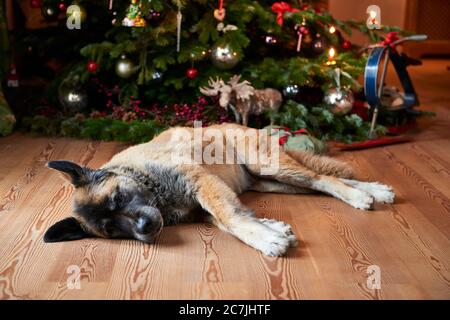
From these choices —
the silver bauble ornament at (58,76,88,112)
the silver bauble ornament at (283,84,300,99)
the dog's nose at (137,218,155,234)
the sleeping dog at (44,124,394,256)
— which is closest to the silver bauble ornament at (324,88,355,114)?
the silver bauble ornament at (283,84,300,99)

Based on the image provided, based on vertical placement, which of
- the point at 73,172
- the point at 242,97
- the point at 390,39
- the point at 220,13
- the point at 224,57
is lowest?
the point at 242,97

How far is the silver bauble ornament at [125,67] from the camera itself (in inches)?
193

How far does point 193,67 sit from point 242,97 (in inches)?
21.9

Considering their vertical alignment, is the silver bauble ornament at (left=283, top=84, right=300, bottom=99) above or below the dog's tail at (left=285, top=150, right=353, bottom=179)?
above

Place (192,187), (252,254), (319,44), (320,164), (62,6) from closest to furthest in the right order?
(252,254)
(192,187)
(320,164)
(62,6)
(319,44)

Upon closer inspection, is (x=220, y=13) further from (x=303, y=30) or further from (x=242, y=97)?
(x=303, y=30)

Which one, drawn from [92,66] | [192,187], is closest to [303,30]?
[92,66]

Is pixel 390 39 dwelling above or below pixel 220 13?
below

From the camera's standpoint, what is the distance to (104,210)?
270 cm

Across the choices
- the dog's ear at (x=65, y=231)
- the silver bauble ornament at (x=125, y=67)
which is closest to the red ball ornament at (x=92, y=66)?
the silver bauble ornament at (x=125, y=67)

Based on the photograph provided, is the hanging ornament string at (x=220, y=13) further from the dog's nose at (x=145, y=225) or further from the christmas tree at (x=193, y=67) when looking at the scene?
the dog's nose at (x=145, y=225)

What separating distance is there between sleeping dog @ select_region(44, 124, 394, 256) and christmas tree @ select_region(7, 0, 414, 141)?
1.31 m

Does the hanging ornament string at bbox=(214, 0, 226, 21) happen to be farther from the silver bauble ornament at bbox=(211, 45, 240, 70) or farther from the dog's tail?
the dog's tail

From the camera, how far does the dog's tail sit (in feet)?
11.5
